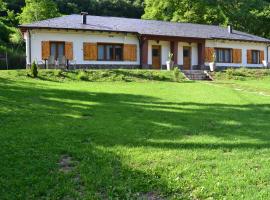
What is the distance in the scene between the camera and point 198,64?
33.3 meters

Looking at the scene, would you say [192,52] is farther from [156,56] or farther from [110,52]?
[110,52]

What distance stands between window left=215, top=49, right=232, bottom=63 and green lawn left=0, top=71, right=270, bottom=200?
21.8 m

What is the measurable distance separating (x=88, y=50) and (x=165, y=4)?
22736 millimetres

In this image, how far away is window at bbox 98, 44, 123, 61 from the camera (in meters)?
29.5

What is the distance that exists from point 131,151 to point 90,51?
22.1m

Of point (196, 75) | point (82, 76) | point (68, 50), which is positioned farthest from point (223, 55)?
point (82, 76)

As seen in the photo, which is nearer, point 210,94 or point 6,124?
point 6,124

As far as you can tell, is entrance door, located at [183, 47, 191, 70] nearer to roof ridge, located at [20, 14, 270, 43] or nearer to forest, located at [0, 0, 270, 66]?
roof ridge, located at [20, 14, 270, 43]

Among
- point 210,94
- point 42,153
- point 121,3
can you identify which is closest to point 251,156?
point 42,153

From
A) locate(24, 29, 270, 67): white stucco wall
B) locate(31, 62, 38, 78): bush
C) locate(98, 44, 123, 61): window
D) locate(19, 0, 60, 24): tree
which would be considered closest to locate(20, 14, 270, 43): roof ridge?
locate(24, 29, 270, 67): white stucco wall

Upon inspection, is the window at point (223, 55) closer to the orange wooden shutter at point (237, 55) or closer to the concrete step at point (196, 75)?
the orange wooden shutter at point (237, 55)

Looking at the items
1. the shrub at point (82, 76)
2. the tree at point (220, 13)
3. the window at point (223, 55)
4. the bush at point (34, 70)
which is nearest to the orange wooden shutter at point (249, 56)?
the window at point (223, 55)

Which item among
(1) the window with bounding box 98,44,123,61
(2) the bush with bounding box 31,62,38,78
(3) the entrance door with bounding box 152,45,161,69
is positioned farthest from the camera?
(3) the entrance door with bounding box 152,45,161,69

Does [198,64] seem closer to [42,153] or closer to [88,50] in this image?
[88,50]
